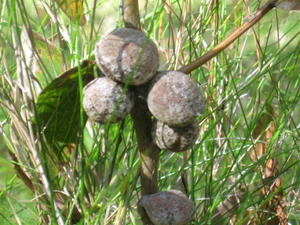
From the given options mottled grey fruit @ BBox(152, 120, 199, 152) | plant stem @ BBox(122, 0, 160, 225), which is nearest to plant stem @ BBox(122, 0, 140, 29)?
plant stem @ BBox(122, 0, 160, 225)

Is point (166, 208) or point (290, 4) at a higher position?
point (290, 4)

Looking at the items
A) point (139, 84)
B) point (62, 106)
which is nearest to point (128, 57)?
point (139, 84)

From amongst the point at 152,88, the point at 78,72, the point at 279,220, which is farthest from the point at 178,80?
the point at 279,220

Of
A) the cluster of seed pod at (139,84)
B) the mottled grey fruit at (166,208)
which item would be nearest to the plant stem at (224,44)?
the cluster of seed pod at (139,84)

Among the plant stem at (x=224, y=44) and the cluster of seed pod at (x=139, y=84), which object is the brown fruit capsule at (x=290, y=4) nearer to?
the plant stem at (x=224, y=44)

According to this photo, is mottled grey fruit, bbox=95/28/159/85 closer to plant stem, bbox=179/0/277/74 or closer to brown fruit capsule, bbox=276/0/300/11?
plant stem, bbox=179/0/277/74

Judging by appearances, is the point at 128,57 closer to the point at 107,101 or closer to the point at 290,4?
the point at 107,101

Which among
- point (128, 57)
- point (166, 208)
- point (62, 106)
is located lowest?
point (166, 208)
